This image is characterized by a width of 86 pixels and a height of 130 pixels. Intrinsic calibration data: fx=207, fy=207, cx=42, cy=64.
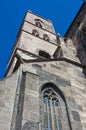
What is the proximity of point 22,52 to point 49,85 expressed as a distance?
7.47 m

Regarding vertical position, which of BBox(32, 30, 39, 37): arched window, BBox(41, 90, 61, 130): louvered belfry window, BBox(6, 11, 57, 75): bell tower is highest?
BBox(32, 30, 39, 37): arched window

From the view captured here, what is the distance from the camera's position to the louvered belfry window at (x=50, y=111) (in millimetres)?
6285

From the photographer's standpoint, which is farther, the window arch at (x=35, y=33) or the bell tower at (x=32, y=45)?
the window arch at (x=35, y=33)

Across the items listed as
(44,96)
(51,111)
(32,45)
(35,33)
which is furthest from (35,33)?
(51,111)

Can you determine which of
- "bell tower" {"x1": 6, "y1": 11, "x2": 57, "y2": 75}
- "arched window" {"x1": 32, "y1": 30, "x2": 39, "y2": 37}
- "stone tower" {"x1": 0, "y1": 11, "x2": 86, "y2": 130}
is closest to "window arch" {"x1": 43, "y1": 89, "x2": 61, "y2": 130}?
"stone tower" {"x1": 0, "y1": 11, "x2": 86, "y2": 130}

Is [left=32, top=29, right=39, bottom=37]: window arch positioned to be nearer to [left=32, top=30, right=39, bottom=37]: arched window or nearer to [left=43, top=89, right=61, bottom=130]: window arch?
[left=32, top=30, right=39, bottom=37]: arched window

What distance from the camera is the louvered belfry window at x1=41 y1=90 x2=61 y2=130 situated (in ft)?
20.6

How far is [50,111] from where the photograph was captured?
6816 mm

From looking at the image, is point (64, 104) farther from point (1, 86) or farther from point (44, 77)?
point (1, 86)

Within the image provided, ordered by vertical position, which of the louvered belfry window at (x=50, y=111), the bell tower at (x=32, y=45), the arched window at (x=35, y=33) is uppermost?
the arched window at (x=35, y=33)

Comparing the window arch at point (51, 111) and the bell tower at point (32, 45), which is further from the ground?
the bell tower at point (32, 45)

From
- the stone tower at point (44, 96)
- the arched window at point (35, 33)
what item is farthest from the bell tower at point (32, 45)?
the stone tower at point (44, 96)

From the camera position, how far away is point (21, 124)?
5.27m

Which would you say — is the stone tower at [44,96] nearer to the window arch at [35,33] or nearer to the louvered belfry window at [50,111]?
the louvered belfry window at [50,111]
